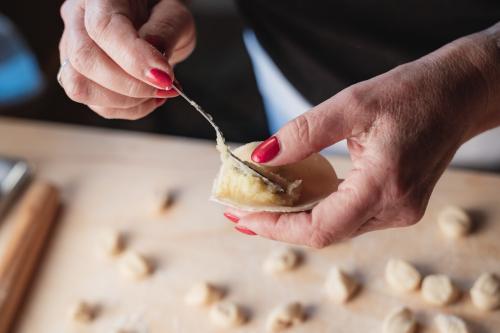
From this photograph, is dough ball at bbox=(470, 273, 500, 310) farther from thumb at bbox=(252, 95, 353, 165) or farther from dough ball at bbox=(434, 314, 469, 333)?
thumb at bbox=(252, 95, 353, 165)

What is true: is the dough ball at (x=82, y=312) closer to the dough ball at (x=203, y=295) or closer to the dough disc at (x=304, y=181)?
the dough ball at (x=203, y=295)

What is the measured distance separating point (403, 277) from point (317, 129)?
1.19 feet

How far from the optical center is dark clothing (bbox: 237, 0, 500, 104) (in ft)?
3.27

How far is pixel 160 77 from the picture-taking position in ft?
2.38

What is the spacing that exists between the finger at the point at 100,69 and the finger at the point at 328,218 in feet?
0.67

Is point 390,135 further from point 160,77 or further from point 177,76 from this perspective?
point 177,76

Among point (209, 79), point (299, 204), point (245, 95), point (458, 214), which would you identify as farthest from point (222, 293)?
point (209, 79)

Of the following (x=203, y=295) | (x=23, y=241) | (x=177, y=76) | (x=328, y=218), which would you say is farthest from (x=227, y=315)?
(x=177, y=76)

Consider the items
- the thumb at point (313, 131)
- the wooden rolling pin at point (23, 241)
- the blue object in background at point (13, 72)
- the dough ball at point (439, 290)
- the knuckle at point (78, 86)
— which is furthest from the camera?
the blue object in background at point (13, 72)

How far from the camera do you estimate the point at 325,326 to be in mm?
918

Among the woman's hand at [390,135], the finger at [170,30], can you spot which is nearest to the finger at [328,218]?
the woman's hand at [390,135]

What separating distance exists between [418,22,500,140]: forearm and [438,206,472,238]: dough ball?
0.80 ft

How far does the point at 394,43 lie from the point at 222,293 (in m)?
0.50

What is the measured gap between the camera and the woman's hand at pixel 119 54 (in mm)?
731
